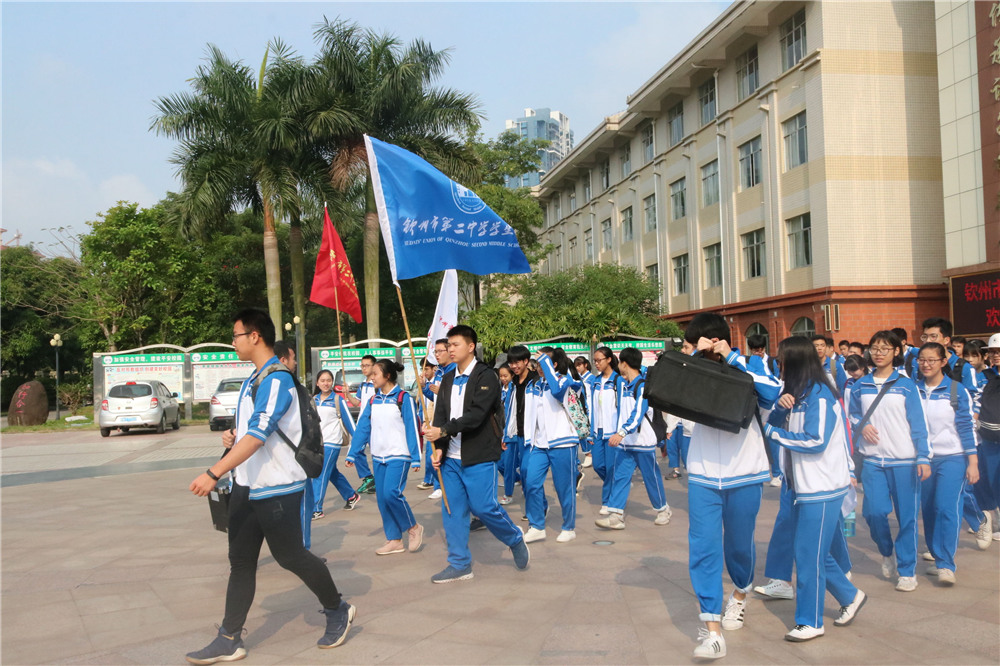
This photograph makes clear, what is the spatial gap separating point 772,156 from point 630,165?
13.0m

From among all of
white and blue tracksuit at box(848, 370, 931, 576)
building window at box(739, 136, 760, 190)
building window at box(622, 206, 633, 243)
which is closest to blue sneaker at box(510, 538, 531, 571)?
white and blue tracksuit at box(848, 370, 931, 576)

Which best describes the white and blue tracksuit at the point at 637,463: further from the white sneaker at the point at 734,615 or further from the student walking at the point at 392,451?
the white sneaker at the point at 734,615

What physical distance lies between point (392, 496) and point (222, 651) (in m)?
2.67

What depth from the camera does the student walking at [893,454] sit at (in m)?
5.56

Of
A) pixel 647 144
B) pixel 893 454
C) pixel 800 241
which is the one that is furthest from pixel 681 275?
pixel 893 454

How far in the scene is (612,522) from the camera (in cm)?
801

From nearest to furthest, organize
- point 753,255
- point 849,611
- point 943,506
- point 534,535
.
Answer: point 849,611, point 943,506, point 534,535, point 753,255

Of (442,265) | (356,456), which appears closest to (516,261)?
(442,265)

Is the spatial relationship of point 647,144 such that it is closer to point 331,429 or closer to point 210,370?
point 210,370

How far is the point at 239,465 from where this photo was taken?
4473 mm

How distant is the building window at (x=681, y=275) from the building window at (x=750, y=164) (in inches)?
222

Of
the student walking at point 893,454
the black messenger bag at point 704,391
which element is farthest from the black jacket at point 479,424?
the student walking at point 893,454

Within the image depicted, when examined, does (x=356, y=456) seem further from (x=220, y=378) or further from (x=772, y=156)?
(x=772, y=156)

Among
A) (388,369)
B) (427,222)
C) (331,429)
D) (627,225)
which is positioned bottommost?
(331,429)
